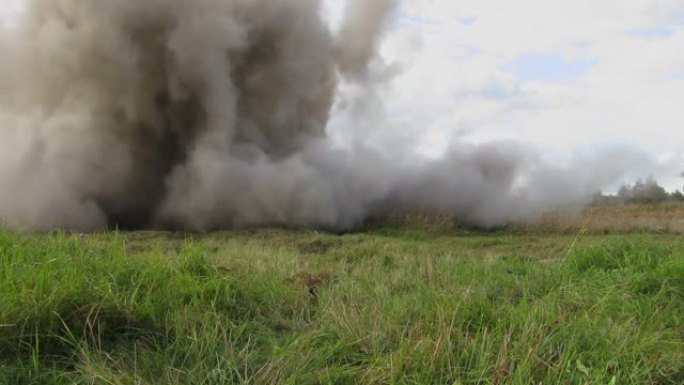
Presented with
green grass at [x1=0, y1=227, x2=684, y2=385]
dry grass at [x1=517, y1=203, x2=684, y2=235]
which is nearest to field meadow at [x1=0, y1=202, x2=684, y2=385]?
green grass at [x1=0, y1=227, x2=684, y2=385]

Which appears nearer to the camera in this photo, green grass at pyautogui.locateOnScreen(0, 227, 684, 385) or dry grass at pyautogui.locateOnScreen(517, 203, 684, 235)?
green grass at pyautogui.locateOnScreen(0, 227, 684, 385)

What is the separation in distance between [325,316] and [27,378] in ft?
4.58

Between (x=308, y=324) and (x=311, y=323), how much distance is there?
0.02 m

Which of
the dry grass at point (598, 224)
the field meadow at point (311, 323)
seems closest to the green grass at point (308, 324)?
the field meadow at point (311, 323)

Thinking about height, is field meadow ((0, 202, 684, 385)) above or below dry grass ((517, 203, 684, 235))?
below

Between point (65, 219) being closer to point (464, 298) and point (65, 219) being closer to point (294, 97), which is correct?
point (294, 97)

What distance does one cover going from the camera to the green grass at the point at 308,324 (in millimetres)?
2406

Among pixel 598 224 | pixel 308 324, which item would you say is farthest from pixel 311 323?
pixel 598 224

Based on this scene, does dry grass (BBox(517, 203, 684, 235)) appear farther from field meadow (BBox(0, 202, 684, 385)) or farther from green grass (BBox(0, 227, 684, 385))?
green grass (BBox(0, 227, 684, 385))

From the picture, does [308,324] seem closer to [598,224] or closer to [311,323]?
[311,323]

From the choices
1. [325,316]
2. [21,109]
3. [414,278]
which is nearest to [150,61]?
[21,109]

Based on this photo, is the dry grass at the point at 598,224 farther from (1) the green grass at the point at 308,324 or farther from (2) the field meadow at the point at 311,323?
(1) the green grass at the point at 308,324

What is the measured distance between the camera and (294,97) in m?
14.9

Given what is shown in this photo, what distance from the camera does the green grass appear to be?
241 cm
